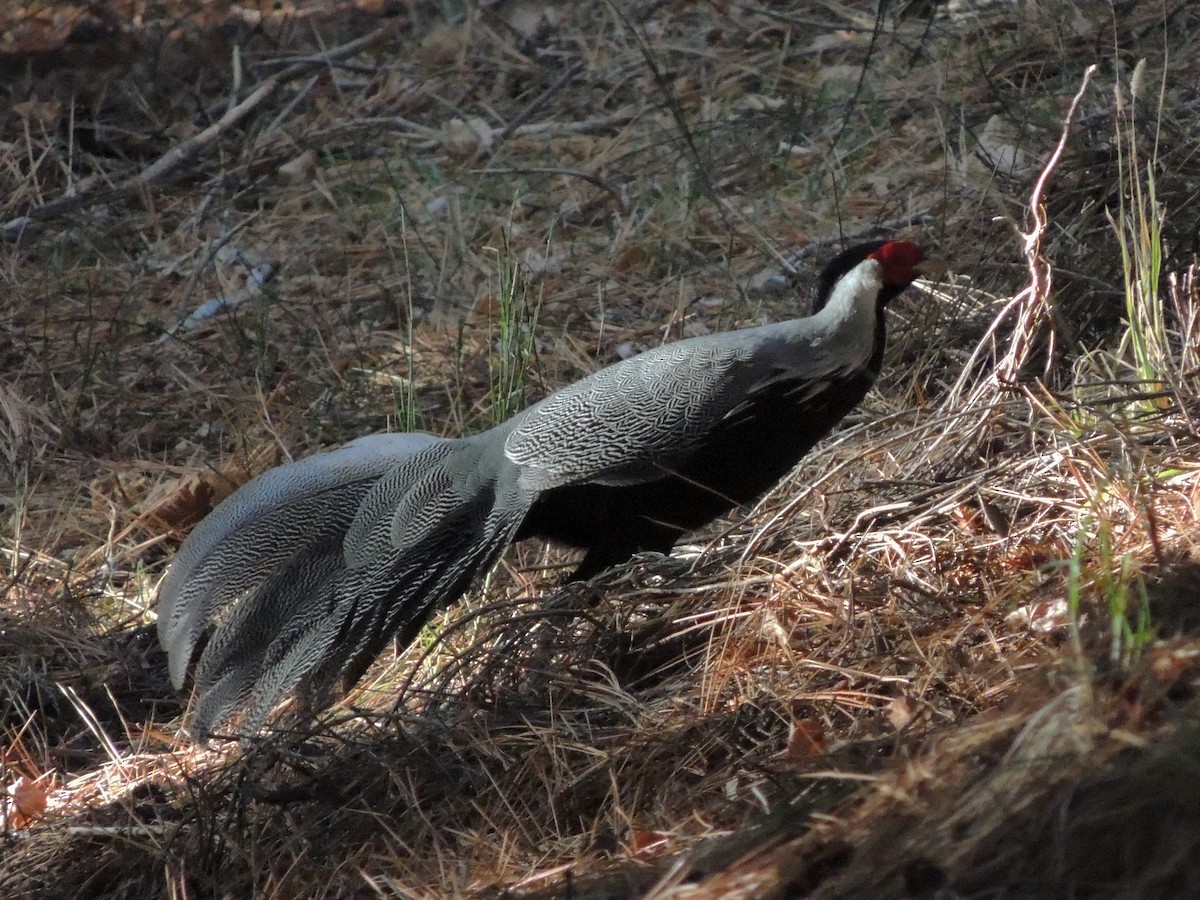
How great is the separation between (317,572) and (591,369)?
160 centimetres

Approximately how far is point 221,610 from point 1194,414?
2.04 meters

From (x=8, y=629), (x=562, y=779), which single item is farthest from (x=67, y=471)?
(x=562, y=779)

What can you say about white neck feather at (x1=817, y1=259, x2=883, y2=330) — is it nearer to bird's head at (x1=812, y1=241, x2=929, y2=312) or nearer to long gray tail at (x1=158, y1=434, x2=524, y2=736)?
bird's head at (x1=812, y1=241, x2=929, y2=312)

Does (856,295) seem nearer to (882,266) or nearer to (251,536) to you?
(882,266)

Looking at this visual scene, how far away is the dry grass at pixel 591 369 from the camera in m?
2.07

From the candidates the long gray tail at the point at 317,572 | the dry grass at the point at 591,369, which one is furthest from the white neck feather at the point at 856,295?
the long gray tail at the point at 317,572

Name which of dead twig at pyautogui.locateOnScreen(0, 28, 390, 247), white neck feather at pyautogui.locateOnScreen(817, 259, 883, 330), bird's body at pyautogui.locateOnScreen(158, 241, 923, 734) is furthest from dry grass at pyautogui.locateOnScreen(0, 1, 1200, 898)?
white neck feather at pyautogui.locateOnScreen(817, 259, 883, 330)

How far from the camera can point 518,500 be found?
323 cm

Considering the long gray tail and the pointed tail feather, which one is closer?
the long gray tail

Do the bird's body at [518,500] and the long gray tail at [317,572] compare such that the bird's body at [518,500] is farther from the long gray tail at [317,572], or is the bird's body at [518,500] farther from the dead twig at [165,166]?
Result: the dead twig at [165,166]

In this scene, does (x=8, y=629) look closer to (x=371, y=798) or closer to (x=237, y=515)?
(x=237, y=515)

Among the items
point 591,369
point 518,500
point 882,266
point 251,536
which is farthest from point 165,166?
point 882,266

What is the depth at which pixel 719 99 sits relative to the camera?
20.5 feet

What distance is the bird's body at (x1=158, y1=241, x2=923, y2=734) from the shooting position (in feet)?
10.5
